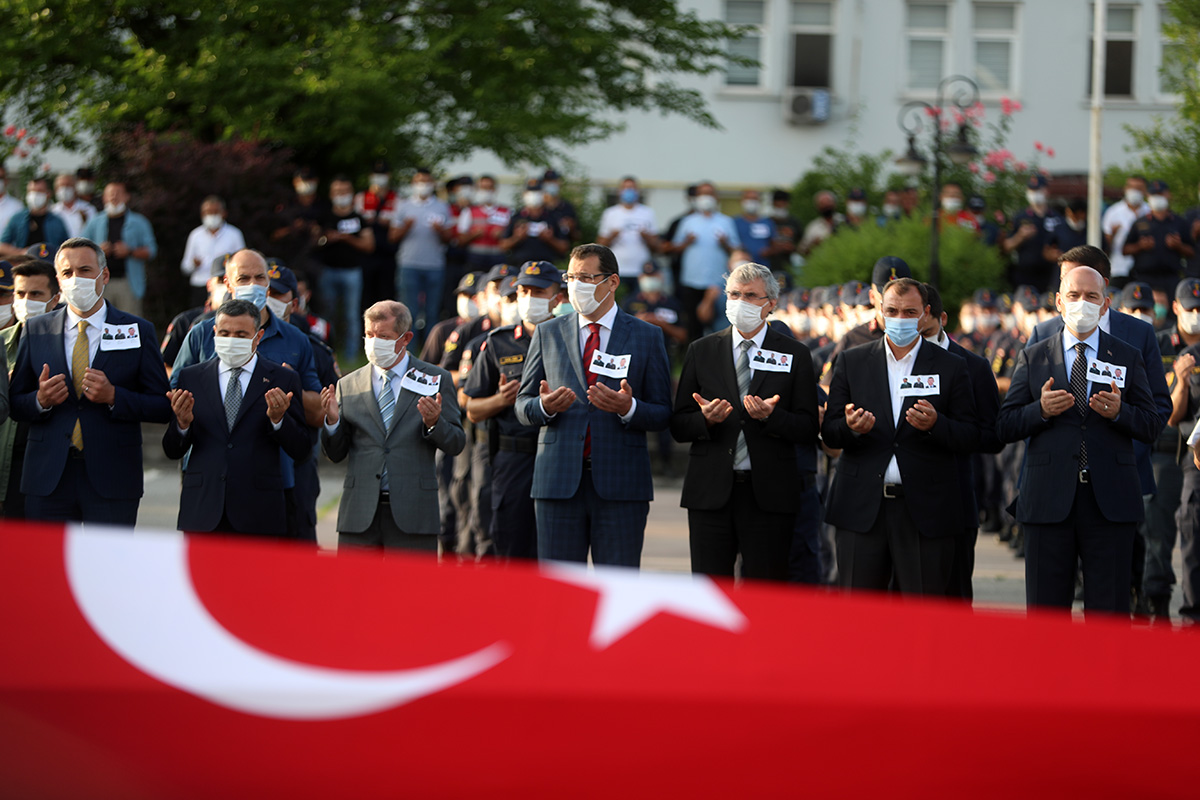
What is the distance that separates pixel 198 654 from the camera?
3197 mm

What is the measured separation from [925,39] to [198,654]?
105 ft

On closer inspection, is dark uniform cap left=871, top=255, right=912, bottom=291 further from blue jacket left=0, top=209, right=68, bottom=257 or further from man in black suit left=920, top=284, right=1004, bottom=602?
blue jacket left=0, top=209, right=68, bottom=257

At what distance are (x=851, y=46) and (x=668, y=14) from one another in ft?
41.9

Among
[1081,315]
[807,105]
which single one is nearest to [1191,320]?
[1081,315]

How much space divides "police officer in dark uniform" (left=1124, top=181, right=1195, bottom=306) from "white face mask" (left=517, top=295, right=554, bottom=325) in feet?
37.6

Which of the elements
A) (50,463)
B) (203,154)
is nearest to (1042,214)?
(203,154)

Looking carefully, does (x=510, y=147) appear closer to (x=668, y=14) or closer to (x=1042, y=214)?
(x=668, y=14)

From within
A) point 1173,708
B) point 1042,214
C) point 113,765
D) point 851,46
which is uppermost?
point 851,46

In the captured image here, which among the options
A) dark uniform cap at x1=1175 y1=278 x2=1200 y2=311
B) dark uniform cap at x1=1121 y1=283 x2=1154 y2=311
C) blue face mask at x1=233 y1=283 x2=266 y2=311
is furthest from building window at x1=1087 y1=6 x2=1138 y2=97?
blue face mask at x1=233 y1=283 x2=266 y2=311

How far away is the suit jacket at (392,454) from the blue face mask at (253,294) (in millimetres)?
1154

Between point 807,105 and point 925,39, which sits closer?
point 807,105

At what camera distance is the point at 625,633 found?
10.4ft

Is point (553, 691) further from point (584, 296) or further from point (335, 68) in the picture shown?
point (335, 68)

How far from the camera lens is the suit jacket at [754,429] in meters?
7.51
